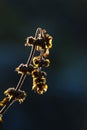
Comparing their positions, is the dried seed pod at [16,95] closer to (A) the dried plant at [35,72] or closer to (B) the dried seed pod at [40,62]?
(A) the dried plant at [35,72]

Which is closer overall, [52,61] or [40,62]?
[40,62]

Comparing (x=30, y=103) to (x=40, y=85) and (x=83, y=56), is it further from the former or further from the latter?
(x=40, y=85)

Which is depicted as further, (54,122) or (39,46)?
(54,122)

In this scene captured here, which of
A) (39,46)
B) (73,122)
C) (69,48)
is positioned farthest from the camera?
(69,48)

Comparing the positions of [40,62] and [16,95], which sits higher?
[40,62]

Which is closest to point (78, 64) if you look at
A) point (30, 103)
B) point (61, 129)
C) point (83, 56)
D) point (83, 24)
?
point (83, 56)

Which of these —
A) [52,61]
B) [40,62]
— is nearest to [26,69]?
Answer: [40,62]

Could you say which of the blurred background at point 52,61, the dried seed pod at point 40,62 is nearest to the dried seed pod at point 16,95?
the dried seed pod at point 40,62

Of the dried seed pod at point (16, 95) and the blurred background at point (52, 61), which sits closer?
the dried seed pod at point (16, 95)

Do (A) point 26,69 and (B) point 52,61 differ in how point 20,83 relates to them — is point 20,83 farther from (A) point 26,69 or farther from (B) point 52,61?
(B) point 52,61
